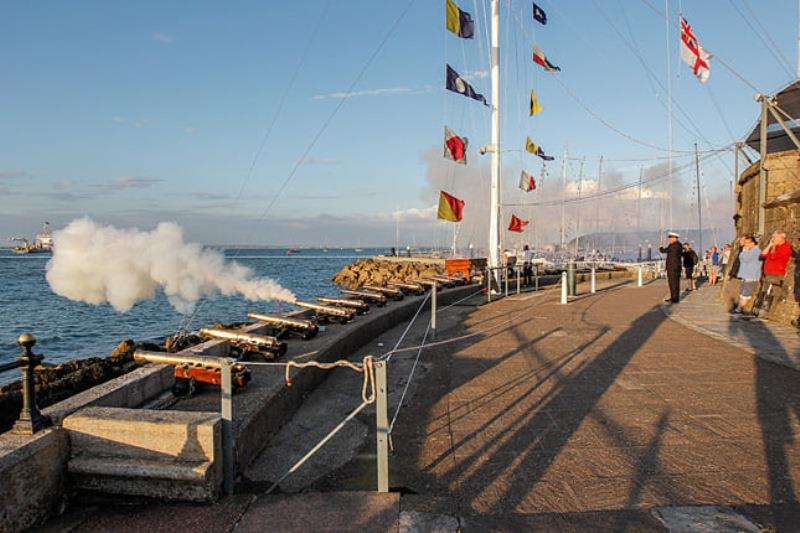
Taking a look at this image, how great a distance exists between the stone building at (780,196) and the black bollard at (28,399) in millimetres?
13361

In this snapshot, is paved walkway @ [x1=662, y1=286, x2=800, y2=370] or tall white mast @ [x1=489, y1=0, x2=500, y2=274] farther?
tall white mast @ [x1=489, y1=0, x2=500, y2=274]

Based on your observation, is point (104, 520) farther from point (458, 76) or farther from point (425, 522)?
point (458, 76)

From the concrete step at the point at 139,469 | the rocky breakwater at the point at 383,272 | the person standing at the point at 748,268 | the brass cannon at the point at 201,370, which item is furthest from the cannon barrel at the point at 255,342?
the rocky breakwater at the point at 383,272

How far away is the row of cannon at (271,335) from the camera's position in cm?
596

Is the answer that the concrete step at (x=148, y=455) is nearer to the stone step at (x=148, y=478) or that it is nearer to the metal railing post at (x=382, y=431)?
the stone step at (x=148, y=478)

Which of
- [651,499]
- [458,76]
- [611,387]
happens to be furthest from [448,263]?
[651,499]

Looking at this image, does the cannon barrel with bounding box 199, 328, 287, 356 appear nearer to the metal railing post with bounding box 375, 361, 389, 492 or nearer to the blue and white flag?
the metal railing post with bounding box 375, 361, 389, 492

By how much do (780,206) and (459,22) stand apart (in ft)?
37.0

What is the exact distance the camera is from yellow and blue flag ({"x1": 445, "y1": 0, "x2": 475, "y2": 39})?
61.0ft

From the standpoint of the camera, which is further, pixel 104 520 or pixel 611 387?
pixel 611 387

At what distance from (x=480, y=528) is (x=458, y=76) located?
57.5ft

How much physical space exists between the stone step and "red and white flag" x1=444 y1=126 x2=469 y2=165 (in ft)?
53.5

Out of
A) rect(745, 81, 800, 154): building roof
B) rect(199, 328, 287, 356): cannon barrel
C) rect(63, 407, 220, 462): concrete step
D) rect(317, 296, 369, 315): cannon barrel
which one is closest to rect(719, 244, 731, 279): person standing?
rect(745, 81, 800, 154): building roof

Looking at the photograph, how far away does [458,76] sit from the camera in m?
19.0
